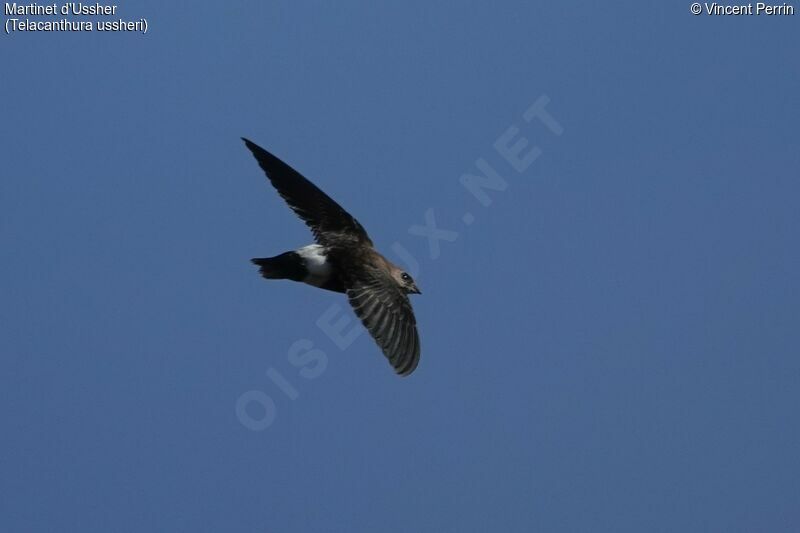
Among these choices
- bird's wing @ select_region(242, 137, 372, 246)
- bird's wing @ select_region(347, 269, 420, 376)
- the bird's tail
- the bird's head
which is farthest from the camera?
bird's wing @ select_region(242, 137, 372, 246)

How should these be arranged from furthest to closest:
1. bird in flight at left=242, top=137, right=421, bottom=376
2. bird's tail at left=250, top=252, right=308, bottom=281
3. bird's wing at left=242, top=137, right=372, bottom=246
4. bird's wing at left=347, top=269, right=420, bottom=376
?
bird's wing at left=242, top=137, right=372, bottom=246, bird's tail at left=250, top=252, right=308, bottom=281, bird in flight at left=242, top=137, right=421, bottom=376, bird's wing at left=347, top=269, right=420, bottom=376

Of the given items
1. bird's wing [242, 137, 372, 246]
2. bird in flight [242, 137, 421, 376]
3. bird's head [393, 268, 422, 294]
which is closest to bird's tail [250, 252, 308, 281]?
bird in flight [242, 137, 421, 376]

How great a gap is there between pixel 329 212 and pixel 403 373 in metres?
2.34

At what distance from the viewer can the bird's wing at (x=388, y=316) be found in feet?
33.4

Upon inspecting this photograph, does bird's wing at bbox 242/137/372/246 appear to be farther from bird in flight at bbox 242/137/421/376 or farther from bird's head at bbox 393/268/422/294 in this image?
bird's head at bbox 393/268/422/294

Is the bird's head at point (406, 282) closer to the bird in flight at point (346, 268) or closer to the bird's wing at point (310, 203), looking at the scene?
the bird in flight at point (346, 268)

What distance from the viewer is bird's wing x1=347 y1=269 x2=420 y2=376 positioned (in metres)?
10.2

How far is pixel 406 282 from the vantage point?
38.0 ft

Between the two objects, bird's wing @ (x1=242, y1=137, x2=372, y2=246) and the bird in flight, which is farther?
bird's wing @ (x1=242, y1=137, x2=372, y2=246)

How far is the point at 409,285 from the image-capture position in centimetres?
1160

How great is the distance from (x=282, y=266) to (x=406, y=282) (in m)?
1.22

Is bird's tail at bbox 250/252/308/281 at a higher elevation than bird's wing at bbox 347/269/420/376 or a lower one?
higher

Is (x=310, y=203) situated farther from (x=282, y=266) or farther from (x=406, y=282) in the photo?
(x=406, y=282)

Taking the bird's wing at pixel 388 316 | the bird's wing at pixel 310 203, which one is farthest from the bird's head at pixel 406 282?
the bird's wing at pixel 310 203
